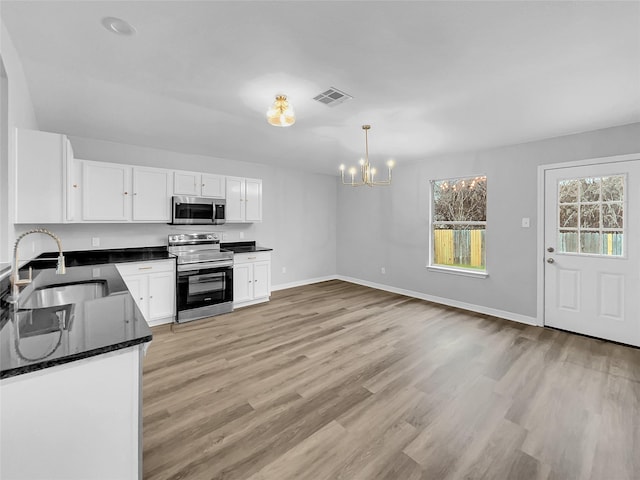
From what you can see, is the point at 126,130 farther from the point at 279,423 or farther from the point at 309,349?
the point at 279,423

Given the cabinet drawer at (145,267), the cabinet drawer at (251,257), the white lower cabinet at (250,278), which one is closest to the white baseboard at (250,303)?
the white lower cabinet at (250,278)

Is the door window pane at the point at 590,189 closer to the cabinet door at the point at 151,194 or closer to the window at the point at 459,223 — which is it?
the window at the point at 459,223

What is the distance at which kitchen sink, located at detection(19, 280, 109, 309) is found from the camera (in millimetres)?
1744

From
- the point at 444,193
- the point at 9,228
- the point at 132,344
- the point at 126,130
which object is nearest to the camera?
the point at 132,344

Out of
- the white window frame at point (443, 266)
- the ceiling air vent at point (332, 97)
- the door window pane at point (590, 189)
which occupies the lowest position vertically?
the white window frame at point (443, 266)

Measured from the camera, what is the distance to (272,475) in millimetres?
1618

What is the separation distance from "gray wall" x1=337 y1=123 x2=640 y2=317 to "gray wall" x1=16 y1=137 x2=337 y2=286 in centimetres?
85

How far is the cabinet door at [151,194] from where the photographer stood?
3.95 metres

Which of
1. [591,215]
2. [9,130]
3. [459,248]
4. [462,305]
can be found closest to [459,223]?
[459,248]

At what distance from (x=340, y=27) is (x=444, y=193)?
3.87 meters

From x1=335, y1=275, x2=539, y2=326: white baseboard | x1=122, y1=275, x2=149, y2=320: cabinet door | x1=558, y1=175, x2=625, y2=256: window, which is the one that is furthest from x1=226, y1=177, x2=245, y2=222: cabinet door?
x1=558, y1=175, x2=625, y2=256: window

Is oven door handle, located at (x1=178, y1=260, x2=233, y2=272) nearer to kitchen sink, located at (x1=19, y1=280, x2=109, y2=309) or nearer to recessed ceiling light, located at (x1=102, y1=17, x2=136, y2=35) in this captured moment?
kitchen sink, located at (x1=19, y1=280, x2=109, y2=309)

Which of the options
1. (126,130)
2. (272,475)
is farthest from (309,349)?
(126,130)

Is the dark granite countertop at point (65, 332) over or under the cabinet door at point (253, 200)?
under
